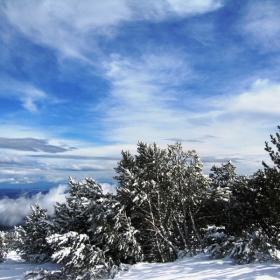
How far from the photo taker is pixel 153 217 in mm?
17250

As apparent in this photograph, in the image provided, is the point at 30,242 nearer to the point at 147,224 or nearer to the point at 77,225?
the point at 77,225

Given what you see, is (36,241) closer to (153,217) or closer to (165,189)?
(153,217)

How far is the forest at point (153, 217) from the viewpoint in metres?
12.0

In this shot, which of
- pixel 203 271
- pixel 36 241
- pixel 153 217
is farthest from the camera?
pixel 36 241

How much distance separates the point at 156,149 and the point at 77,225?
7.42 metres

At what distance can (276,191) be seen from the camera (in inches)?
444

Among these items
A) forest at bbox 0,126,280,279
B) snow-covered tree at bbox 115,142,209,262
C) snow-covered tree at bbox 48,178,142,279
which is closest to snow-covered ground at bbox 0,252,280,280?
forest at bbox 0,126,280,279

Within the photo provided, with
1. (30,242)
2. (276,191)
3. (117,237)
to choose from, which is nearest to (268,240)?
(276,191)

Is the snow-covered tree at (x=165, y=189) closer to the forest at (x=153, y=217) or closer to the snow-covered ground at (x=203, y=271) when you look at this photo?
the forest at (x=153, y=217)

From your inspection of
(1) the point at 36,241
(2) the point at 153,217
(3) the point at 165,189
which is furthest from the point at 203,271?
(1) the point at 36,241

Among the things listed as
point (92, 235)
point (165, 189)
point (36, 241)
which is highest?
point (165, 189)

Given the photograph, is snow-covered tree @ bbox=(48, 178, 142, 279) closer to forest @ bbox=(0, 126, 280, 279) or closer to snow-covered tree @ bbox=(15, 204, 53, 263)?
forest @ bbox=(0, 126, 280, 279)

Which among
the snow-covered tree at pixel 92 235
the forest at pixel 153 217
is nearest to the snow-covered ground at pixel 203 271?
the forest at pixel 153 217

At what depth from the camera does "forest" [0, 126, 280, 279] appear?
11961mm
